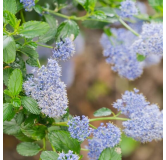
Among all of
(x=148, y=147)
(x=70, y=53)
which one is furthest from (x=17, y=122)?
(x=148, y=147)

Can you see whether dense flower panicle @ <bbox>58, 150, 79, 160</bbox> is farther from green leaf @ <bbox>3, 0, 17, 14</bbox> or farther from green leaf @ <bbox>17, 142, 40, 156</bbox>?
green leaf @ <bbox>3, 0, 17, 14</bbox>

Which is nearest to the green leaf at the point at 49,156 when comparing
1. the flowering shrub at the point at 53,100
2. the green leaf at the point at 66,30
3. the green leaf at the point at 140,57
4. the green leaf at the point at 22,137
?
the flowering shrub at the point at 53,100

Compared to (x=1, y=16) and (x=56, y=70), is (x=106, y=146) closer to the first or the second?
(x=56, y=70)

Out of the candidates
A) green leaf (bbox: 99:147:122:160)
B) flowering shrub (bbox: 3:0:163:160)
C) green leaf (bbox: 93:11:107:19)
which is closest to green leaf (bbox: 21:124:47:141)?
flowering shrub (bbox: 3:0:163:160)

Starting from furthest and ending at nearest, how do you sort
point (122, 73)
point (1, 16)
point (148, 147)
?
point (148, 147)
point (122, 73)
point (1, 16)

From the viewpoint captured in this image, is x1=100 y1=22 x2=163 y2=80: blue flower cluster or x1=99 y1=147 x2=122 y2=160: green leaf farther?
x1=100 y1=22 x2=163 y2=80: blue flower cluster

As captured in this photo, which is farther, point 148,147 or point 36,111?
point 148,147

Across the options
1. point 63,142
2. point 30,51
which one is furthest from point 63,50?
point 63,142
